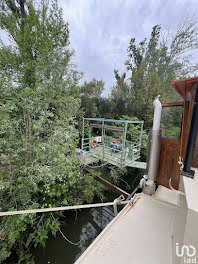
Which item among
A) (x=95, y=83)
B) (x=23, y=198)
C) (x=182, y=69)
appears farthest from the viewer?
(x=95, y=83)

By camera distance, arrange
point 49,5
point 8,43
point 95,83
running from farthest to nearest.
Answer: point 95,83 < point 49,5 < point 8,43

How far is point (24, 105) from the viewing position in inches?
99.1

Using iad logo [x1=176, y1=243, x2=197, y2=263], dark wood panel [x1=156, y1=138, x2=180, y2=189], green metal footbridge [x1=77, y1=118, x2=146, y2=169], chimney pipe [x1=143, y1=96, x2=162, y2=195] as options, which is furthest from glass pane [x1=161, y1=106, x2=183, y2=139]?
green metal footbridge [x1=77, y1=118, x2=146, y2=169]

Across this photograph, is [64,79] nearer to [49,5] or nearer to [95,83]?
[49,5]

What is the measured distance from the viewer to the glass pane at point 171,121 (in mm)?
1726

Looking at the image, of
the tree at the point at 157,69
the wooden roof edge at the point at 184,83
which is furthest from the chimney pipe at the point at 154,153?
the tree at the point at 157,69

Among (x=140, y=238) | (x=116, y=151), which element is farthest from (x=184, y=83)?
(x=116, y=151)

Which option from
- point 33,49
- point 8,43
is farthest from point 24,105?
point 8,43

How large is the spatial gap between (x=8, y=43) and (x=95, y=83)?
6.94 m

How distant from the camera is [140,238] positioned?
0.96 m

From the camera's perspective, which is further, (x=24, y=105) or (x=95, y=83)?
(x=95, y=83)

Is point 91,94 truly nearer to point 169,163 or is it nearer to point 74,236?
point 169,163

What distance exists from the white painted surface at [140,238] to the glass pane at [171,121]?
3.54 feet

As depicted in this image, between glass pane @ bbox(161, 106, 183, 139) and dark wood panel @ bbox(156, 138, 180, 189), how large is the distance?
0.43 ft
